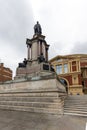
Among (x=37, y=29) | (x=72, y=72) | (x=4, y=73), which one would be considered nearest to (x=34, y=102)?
(x=37, y=29)

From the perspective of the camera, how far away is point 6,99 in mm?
13195

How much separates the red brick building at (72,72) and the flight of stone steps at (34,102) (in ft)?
67.5

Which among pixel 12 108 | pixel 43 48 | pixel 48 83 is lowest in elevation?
pixel 12 108

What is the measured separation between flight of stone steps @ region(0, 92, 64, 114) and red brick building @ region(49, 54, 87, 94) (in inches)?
810

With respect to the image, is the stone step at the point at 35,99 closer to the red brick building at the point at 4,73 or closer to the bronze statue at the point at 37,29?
the bronze statue at the point at 37,29

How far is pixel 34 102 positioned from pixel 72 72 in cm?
2448

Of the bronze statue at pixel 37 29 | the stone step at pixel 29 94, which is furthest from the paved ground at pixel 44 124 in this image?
the bronze statue at pixel 37 29

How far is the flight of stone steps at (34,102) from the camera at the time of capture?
9.31 metres

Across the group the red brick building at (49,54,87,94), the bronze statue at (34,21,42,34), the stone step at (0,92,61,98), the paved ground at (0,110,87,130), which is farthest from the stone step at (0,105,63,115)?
the red brick building at (49,54,87,94)

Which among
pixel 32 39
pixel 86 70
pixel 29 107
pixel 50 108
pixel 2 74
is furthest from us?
pixel 2 74

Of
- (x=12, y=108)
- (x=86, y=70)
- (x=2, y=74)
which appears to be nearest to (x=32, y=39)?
(x=12, y=108)

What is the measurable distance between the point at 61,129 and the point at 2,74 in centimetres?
3897

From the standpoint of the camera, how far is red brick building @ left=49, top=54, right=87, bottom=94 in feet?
105

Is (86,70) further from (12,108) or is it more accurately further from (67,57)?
(12,108)
